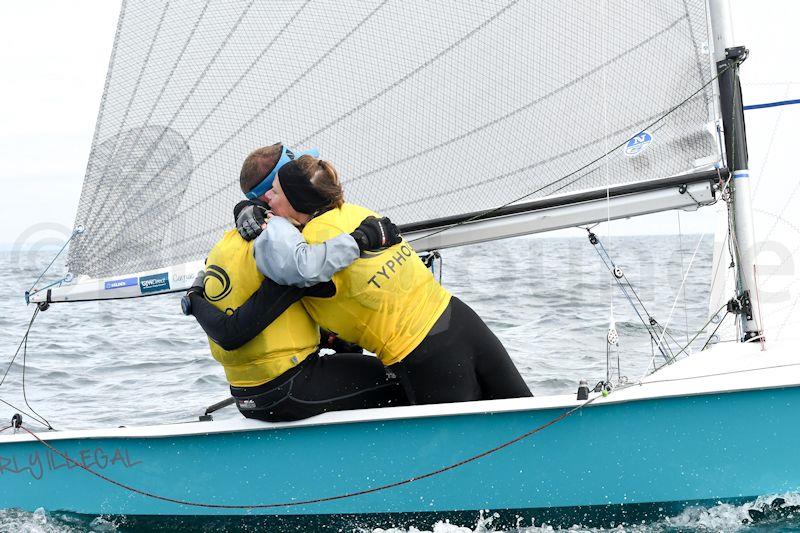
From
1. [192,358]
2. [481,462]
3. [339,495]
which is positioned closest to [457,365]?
[481,462]

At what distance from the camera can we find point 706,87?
2801 millimetres

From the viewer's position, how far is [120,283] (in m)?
3.20

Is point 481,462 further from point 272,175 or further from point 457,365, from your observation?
point 272,175

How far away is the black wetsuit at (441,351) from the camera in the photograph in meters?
2.54

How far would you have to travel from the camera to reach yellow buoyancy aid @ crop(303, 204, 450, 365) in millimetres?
2551

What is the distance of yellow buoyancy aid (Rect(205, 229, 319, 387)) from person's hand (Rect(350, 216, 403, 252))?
27 cm

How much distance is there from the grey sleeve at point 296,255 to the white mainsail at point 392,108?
62cm

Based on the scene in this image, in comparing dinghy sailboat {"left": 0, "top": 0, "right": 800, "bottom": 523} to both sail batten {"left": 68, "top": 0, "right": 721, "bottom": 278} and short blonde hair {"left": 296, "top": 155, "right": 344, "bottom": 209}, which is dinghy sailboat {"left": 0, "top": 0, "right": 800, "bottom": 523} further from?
short blonde hair {"left": 296, "top": 155, "right": 344, "bottom": 209}

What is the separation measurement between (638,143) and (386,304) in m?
0.88

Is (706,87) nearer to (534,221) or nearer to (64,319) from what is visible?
(534,221)

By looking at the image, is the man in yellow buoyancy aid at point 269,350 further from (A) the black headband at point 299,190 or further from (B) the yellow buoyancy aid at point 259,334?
(A) the black headband at point 299,190

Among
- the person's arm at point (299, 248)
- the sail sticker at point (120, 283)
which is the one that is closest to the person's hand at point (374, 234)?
the person's arm at point (299, 248)

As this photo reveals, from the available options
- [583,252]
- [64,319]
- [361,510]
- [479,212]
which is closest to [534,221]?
[479,212]

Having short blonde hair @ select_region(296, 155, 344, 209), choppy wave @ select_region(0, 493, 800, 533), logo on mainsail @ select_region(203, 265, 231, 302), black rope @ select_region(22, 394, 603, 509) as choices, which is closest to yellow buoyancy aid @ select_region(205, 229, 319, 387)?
logo on mainsail @ select_region(203, 265, 231, 302)
